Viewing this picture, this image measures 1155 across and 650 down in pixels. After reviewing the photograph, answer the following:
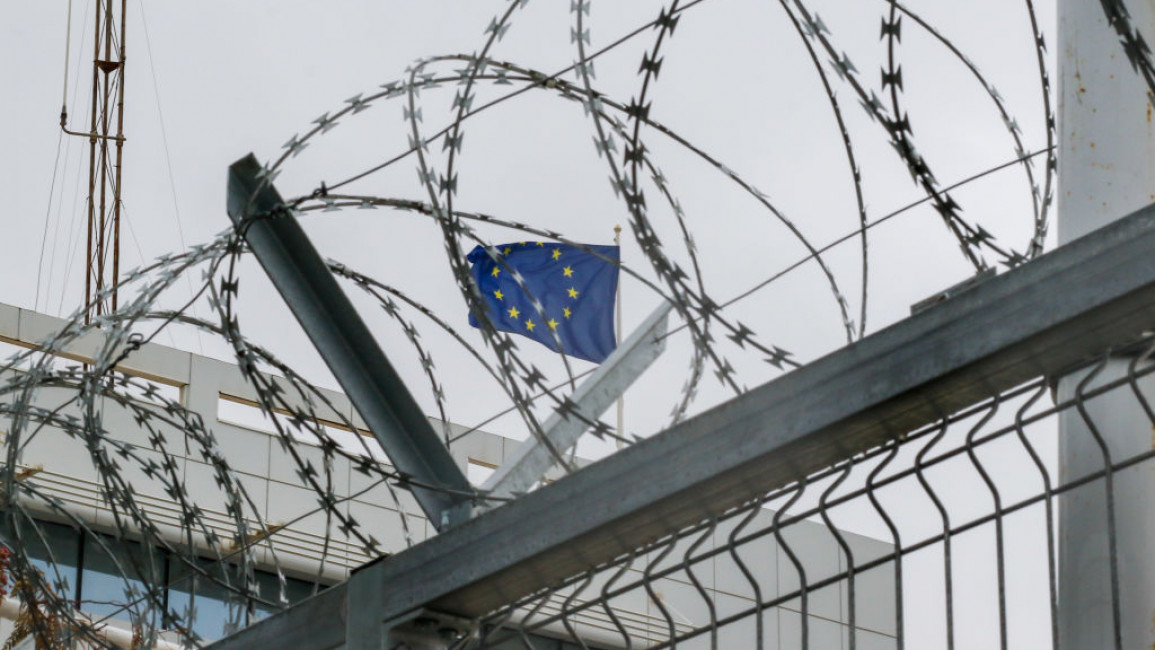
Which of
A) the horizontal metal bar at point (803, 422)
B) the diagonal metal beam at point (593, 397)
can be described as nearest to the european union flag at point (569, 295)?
the diagonal metal beam at point (593, 397)

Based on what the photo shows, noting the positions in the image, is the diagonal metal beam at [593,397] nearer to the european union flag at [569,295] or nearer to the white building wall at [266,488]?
the european union flag at [569,295]

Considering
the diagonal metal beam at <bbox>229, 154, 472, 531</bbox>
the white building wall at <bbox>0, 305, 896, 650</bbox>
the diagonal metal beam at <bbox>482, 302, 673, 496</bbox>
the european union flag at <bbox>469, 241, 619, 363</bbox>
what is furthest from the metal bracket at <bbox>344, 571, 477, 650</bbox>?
the white building wall at <bbox>0, 305, 896, 650</bbox>

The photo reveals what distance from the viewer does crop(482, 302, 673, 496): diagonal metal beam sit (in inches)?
225

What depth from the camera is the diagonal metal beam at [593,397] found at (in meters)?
5.72

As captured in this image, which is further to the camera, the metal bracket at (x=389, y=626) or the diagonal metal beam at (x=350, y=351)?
the diagonal metal beam at (x=350, y=351)

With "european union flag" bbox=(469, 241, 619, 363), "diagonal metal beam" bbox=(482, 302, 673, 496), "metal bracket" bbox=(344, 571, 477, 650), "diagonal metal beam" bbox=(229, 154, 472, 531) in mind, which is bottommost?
"metal bracket" bbox=(344, 571, 477, 650)

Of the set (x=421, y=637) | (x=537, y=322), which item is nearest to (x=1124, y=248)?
(x=421, y=637)

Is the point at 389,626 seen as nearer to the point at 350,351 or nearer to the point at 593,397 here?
the point at 350,351

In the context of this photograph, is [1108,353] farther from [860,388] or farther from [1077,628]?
[1077,628]

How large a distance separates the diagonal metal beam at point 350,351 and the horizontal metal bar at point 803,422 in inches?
9.5

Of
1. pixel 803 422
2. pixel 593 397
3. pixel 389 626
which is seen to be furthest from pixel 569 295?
pixel 803 422

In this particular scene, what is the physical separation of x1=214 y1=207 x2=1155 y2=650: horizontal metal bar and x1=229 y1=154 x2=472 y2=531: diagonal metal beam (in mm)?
242

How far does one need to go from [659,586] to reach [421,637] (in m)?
17.6

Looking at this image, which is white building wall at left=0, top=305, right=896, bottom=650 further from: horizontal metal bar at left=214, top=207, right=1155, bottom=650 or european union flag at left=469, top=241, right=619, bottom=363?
horizontal metal bar at left=214, top=207, right=1155, bottom=650
